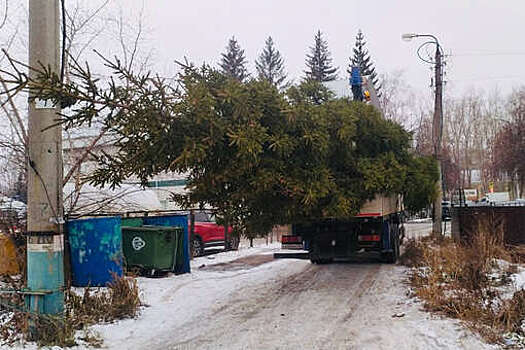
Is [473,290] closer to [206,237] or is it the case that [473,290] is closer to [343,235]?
[343,235]

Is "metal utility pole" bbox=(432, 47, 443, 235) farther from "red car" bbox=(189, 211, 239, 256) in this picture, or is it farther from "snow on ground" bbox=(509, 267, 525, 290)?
"snow on ground" bbox=(509, 267, 525, 290)

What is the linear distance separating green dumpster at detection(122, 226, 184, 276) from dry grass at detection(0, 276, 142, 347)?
2339 millimetres

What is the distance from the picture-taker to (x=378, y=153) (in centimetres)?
995

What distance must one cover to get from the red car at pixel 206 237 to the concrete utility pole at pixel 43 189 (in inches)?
380

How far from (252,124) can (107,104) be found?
190 cm

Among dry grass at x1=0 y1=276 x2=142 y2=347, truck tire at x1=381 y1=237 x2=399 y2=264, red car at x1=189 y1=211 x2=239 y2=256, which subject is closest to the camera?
dry grass at x1=0 y1=276 x2=142 y2=347

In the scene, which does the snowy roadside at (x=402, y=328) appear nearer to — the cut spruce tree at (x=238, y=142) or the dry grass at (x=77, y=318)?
the cut spruce tree at (x=238, y=142)

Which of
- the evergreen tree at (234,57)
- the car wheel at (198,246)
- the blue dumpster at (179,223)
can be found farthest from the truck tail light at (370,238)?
the evergreen tree at (234,57)

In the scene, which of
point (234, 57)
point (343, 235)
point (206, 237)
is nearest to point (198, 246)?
point (206, 237)

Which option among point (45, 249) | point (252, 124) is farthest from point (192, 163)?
point (45, 249)

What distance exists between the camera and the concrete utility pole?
19.6ft

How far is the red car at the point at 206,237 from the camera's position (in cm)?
1630

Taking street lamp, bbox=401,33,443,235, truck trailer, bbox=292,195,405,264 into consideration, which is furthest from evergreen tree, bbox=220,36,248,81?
truck trailer, bbox=292,195,405,264

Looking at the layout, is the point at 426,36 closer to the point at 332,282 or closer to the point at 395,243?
the point at 395,243
